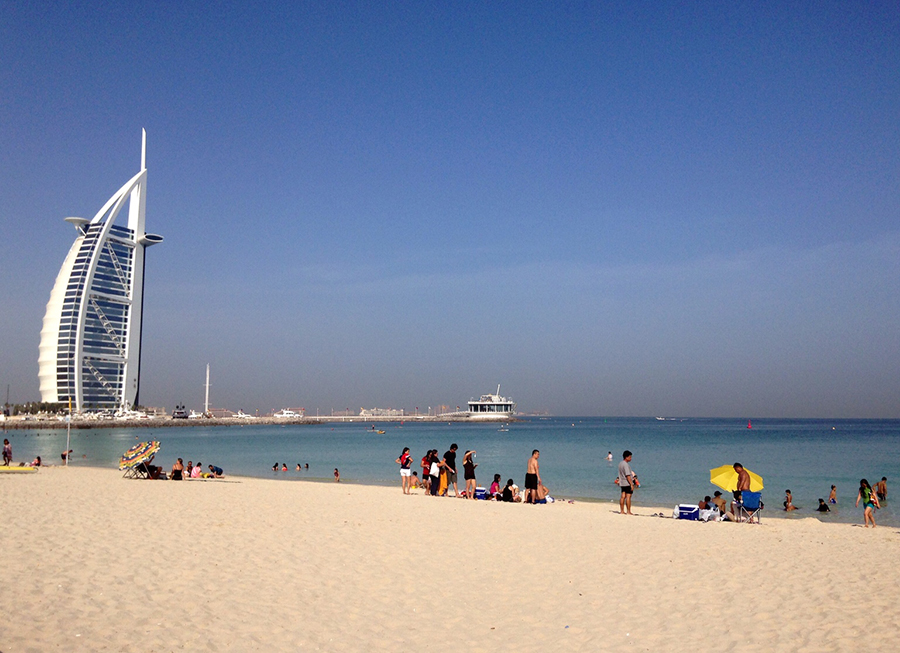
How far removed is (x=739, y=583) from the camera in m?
7.25

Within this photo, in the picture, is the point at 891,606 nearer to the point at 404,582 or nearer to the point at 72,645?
the point at 404,582

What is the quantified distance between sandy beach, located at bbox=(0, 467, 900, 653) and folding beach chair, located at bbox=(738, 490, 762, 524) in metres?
1.89

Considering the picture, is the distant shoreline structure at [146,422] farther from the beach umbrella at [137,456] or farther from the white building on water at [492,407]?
the beach umbrella at [137,456]

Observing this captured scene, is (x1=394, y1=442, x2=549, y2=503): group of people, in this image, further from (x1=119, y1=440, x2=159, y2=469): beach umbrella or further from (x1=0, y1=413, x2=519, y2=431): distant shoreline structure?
(x1=0, y1=413, x2=519, y2=431): distant shoreline structure

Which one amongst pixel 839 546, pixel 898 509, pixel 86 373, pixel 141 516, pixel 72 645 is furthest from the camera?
pixel 86 373

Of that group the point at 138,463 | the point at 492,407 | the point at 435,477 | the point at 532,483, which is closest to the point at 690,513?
the point at 532,483

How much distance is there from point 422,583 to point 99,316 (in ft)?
354

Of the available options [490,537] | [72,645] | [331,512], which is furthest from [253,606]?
[331,512]

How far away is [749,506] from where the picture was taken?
43.5 ft

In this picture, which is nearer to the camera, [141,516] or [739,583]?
[739,583]

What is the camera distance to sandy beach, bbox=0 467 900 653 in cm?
532

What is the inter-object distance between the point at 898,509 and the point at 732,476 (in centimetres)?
776

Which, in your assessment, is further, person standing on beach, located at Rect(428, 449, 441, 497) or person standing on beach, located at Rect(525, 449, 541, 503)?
person standing on beach, located at Rect(428, 449, 441, 497)

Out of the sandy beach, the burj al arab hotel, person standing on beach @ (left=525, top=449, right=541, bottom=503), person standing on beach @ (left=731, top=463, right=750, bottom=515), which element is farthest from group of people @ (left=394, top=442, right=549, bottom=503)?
the burj al arab hotel
